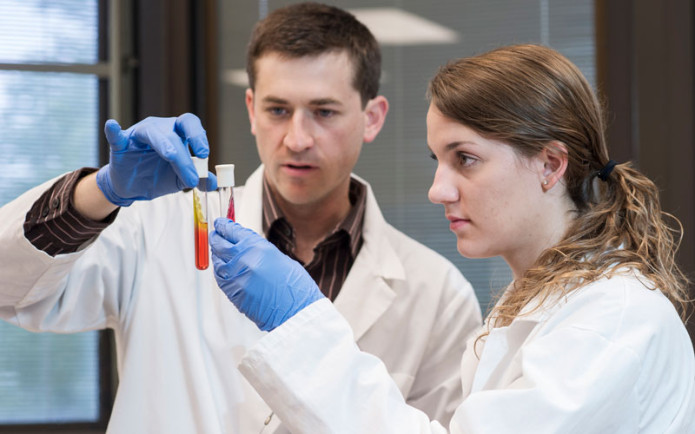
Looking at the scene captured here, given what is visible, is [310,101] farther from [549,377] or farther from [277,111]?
[549,377]

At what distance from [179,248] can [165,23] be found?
2.84 feet

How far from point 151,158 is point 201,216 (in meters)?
0.15

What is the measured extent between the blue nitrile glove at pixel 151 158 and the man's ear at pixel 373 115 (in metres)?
0.60

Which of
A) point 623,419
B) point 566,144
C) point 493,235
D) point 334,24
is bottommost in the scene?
point 623,419

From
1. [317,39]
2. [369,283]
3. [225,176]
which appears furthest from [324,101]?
[225,176]

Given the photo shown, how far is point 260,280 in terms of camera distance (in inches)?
42.9

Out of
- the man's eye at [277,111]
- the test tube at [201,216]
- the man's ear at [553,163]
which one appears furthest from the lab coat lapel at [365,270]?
the man's ear at [553,163]

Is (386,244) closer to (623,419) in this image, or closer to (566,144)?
(566,144)

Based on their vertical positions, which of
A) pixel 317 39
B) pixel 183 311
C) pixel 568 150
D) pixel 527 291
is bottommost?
pixel 183 311

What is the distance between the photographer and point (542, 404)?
0.96 m

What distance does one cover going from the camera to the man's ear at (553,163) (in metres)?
1.16

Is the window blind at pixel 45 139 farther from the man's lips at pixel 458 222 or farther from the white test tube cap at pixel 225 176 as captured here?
the man's lips at pixel 458 222

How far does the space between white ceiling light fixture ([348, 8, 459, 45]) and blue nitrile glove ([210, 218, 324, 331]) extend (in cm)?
118

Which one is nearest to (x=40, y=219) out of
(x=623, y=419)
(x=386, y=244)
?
(x=386, y=244)
